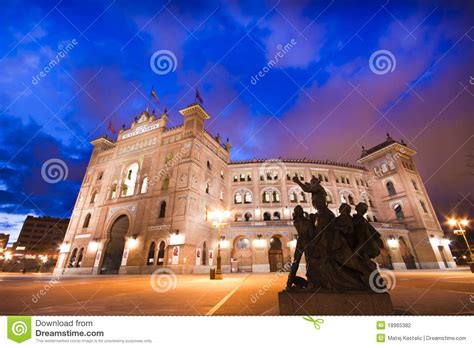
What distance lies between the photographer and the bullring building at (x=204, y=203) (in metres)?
23.0

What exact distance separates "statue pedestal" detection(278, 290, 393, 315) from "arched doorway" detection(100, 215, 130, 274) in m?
27.3

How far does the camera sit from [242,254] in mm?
25688

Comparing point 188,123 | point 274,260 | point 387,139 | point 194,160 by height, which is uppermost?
point 387,139

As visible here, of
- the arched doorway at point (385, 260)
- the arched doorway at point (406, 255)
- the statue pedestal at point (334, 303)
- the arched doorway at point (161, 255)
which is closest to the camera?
the statue pedestal at point (334, 303)

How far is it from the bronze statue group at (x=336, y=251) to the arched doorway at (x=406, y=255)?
30875 mm

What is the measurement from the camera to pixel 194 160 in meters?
24.7

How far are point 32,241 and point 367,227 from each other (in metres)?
111

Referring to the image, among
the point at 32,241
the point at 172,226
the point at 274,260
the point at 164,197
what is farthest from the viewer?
the point at 32,241

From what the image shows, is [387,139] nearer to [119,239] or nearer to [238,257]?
[238,257]

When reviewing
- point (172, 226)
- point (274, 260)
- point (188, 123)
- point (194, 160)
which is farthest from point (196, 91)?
point (274, 260)

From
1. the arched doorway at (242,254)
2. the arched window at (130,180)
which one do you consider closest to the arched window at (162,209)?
the arched window at (130,180)

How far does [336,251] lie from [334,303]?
2.64 ft

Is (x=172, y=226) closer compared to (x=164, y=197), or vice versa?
(x=172, y=226)

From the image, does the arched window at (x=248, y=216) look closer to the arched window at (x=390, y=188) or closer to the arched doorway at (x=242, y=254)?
the arched doorway at (x=242, y=254)
